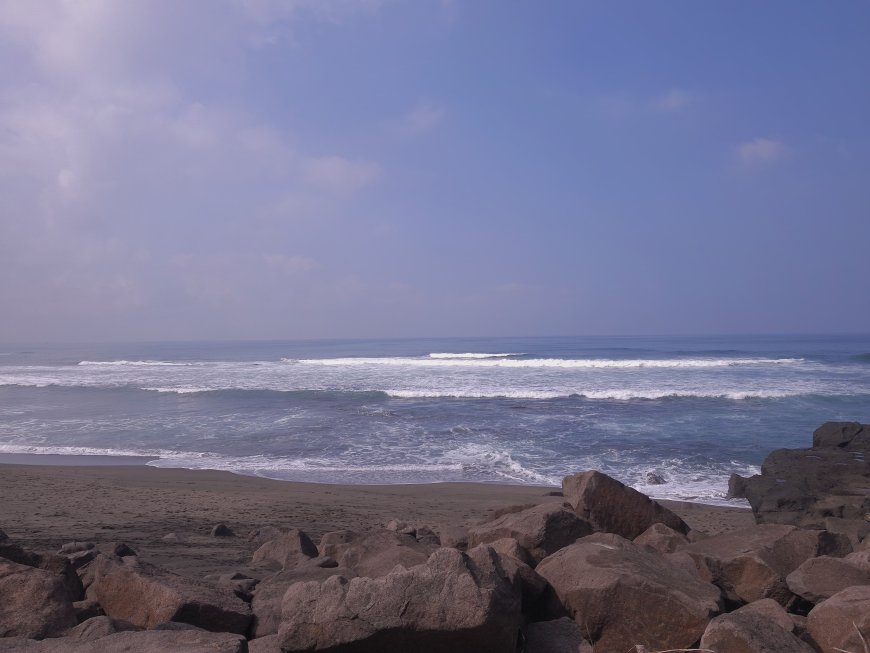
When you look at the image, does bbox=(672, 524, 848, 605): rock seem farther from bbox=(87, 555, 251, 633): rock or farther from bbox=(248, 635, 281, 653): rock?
bbox=(87, 555, 251, 633): rock

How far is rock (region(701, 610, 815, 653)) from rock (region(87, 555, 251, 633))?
2.54m

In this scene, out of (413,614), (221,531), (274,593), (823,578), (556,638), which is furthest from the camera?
(221,531)

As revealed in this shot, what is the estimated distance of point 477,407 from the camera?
20484mm

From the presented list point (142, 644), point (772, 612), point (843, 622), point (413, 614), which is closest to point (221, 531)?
point (142, 644)

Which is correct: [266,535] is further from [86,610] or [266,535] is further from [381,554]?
[86,610]

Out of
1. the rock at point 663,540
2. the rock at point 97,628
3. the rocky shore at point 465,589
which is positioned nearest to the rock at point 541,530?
the rocky shore at point 465,589

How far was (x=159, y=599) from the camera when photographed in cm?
364

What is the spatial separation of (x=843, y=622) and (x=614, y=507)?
3287 mm

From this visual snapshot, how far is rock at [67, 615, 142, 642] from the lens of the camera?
3151mm

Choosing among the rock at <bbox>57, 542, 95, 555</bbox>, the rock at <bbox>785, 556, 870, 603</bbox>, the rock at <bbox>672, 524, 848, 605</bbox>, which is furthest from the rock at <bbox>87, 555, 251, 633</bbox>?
the rock at <bbox>785, 556, 870, 603</bbox>

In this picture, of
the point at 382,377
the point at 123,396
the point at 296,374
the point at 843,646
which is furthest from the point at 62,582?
the point at 296,374

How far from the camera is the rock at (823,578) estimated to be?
3924mm

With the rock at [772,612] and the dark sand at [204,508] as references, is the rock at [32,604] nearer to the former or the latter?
the dark sand at [204,508]

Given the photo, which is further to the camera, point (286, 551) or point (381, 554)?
point (286, 551)
